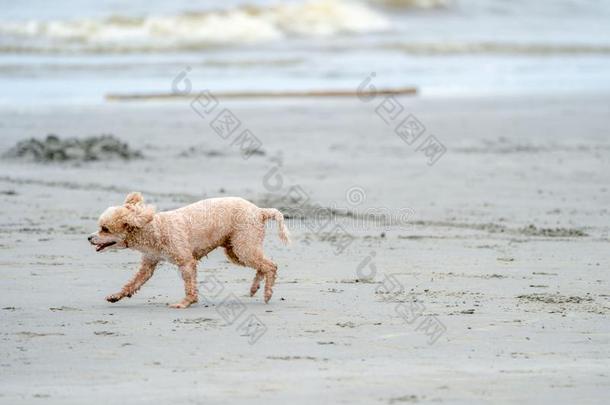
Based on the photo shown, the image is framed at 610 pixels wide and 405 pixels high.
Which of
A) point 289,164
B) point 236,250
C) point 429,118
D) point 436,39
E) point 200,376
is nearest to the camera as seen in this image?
point 200,376

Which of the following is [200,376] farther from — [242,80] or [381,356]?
[242,80]

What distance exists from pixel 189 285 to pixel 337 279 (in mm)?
1393

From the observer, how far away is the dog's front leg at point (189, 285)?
7.61m

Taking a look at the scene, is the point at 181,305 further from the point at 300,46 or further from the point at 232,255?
the point at 300,46

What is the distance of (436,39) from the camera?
37.8m

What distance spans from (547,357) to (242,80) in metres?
19.1

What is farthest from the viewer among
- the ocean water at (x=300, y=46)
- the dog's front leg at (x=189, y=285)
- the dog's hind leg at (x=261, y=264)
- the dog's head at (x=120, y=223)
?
the ocean water at (x=300, y=46)

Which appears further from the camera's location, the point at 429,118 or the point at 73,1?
the point at 73,1

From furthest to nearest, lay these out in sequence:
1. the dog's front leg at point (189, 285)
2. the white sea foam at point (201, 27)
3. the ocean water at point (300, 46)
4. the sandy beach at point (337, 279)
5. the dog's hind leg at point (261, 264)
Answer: the white sea foam at point (201, 27) → the ocean water at point (300, 46) → the dog's hind leg at point (261, 264) → the dog's front leg at point (189, 285) → the sandy beach at point (337, 279)

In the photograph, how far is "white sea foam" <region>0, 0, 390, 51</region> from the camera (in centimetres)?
3594

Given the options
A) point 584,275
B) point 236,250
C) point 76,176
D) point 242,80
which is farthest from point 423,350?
point 242,80

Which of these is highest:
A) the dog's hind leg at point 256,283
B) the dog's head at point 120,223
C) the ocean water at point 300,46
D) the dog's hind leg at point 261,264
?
the ocean water at point 300,46

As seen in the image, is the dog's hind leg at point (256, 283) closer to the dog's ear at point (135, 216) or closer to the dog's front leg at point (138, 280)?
the dog's front leg at point (138, 280)

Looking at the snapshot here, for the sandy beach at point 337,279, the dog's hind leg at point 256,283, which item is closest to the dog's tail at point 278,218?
the dog's hind leg at point 256,283
